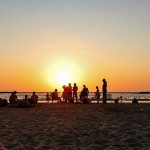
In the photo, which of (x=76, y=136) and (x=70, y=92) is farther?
(x=70, y=92)

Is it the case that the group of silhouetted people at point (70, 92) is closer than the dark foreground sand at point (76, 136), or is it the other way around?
the dark foreground sand at point (76, 136)

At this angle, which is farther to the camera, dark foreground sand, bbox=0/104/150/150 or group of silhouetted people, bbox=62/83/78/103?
group of silhouetted people, bbox=62/83/78/103

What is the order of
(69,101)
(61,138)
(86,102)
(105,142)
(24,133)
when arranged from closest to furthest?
(105,142) < (61,138) < (24,133) < (86,102) < (69,101)

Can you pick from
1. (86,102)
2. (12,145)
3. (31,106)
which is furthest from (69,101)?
(12,145)

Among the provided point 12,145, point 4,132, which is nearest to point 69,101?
point 4,132

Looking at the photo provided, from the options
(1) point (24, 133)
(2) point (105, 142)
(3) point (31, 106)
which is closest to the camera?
(2) point (105, 142)

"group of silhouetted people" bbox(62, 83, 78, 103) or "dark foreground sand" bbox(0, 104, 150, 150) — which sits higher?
"group of silhouetted people" bbox(62, 83, 78, 103)

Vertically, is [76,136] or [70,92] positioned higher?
[70,92]

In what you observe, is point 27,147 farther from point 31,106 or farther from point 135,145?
point 31,106

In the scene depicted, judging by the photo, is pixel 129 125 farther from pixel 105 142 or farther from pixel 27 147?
pixel 27 147

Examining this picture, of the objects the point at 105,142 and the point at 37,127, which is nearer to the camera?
the point at 105,142

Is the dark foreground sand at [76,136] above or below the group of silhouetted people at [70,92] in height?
below

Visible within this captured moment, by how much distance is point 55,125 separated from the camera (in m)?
19.5

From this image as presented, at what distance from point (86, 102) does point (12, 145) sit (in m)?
29.3
